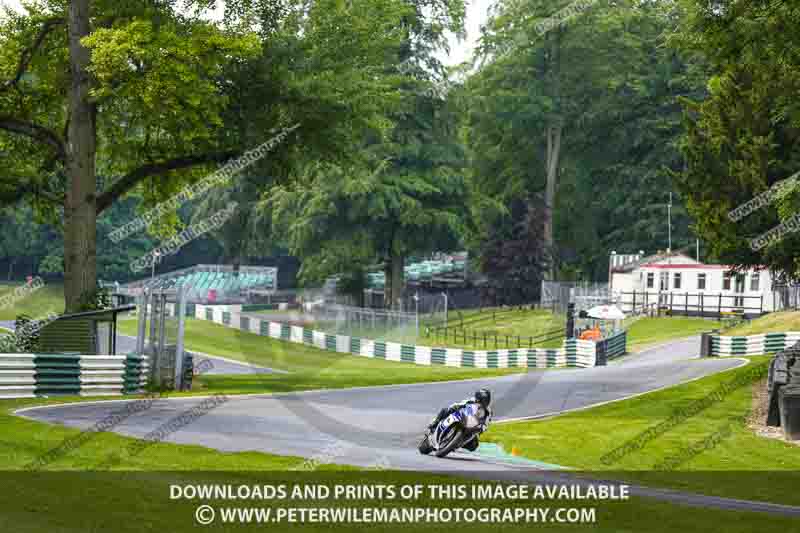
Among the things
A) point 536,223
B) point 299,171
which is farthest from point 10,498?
point 536,223

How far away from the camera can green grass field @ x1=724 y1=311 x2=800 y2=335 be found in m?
47.6

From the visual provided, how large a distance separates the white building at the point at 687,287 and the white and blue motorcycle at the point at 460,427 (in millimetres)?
49706

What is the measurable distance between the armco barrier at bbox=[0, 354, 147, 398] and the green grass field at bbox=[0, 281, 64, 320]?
5071 centimetres

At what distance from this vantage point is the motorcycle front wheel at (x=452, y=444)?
646 inches

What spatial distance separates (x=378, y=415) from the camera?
79.1 feet

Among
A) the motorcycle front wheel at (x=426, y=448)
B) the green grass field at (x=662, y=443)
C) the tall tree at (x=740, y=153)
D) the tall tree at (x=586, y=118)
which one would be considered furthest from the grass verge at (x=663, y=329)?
the motorcycle front wheel at (x=426, y=448)

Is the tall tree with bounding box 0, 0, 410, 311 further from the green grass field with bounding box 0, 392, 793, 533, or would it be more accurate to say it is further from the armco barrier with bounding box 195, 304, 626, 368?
the armco barrier with bounding box 195, 304, 626, 368

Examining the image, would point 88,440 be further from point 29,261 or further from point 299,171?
point 29,261

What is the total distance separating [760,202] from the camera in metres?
34.6

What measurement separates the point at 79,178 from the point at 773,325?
105 feet

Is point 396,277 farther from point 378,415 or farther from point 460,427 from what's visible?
point 460,427

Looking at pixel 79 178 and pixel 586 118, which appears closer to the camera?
pixel 79 178

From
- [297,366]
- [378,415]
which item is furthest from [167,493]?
[297,366]

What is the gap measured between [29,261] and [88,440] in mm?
88688
